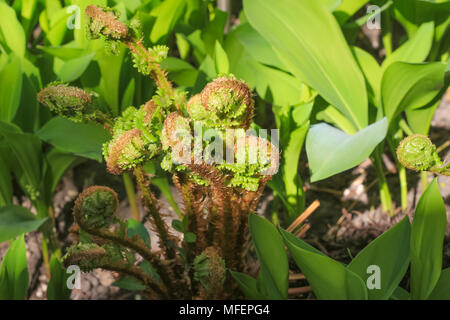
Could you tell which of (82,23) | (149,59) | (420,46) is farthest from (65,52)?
(420,46)

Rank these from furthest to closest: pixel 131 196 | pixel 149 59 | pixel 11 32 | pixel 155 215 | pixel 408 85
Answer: pixel 131 196, pixel 11 32, pixel 408 85, pixel 155 215, pixel 149 59

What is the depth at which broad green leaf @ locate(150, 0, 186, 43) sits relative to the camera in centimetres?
88

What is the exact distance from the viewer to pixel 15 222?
79 cm

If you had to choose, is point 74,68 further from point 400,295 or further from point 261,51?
point 400,295

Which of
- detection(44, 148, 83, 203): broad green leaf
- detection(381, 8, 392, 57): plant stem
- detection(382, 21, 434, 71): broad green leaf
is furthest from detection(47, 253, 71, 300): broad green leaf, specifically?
detection(381, 8, 392, 57): plant stem

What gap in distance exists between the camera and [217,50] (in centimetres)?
84

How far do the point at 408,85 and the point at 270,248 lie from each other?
39 cm

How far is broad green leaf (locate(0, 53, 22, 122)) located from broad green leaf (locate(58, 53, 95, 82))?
0.07m

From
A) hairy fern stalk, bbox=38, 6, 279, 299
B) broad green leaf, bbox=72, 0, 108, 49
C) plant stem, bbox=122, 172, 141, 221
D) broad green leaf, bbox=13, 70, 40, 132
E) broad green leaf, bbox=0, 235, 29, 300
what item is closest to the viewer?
hairy fern stalk, bbox=38, 6, 279, 299

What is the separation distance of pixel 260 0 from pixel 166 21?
18cm

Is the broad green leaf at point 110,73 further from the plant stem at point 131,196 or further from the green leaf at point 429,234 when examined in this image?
the green leaf at point 429,234

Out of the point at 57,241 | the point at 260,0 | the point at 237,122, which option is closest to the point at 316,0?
the point at 260,0

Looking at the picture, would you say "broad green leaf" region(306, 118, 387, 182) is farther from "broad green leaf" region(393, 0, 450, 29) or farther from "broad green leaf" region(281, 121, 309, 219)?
"broad green leaf" region(393, 0, 450, 29)
